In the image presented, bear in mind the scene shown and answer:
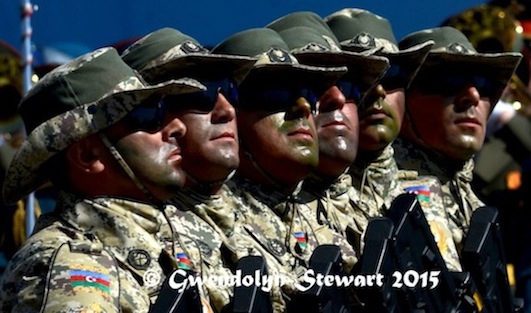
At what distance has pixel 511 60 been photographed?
34.1 ft

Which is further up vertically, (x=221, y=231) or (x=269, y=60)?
(x=269, y=60)

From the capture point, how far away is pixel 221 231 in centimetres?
809

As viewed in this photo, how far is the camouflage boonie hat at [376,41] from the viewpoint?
31.7 feet

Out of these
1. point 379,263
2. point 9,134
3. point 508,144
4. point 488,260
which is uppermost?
point 379,263

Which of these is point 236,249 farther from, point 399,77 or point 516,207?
point 516,207

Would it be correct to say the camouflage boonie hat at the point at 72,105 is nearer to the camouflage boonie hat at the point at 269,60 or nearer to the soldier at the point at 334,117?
the camouflage boonie hat at the point at 269,60

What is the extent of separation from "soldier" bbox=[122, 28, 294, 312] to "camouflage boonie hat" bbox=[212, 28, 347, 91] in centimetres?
37

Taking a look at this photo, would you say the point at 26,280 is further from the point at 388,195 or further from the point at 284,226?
the point at 388,195

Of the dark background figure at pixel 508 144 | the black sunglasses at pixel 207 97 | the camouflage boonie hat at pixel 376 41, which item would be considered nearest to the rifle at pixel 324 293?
the black sunglasses at pixel 207 97

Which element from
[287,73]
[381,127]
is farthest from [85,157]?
[381,127]

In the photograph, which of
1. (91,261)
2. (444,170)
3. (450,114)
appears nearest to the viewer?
(91,261)

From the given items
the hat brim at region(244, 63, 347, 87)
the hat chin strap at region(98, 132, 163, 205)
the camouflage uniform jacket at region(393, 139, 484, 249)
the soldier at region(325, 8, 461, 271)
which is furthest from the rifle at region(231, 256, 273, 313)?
the camouflage uniform jacket at region(393, 139, 484, 249)

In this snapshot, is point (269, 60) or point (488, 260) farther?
point (488, 260)

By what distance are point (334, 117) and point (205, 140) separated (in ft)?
3.38
